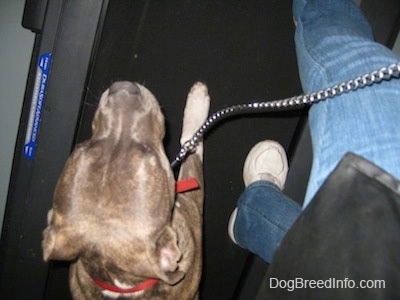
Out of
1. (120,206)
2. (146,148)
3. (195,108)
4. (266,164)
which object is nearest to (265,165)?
(266,164)

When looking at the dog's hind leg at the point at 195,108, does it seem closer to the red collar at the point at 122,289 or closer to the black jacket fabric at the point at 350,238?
the red collar at the point at 122,289

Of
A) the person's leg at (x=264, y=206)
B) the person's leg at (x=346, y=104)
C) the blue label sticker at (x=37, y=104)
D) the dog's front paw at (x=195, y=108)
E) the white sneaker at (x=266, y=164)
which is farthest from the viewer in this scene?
the white sneaker at (x=266, y=164)

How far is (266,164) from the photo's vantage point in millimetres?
2232

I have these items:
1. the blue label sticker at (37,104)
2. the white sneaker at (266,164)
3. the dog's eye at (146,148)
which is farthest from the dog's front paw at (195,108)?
the blue label sticker at (37,104)

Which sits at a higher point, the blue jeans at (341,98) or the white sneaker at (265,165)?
the blue jeans at (341,98)

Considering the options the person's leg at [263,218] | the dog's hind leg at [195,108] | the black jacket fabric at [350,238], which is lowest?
the person's leg at [263,218]

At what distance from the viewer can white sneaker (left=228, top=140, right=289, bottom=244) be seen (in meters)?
2.23

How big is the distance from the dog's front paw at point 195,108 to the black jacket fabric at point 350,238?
45.2 inches

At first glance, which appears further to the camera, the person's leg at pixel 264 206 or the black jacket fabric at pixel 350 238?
the person's leg at pixel 264 206

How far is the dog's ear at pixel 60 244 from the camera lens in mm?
1411

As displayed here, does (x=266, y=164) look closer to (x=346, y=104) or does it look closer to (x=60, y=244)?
(x=346, y=104)

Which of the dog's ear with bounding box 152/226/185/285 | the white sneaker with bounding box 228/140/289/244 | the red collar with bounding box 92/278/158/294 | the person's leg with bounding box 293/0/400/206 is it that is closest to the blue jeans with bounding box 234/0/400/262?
the person's leg with bounding box 293/0/400/206

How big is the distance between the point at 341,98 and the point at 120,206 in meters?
0.85

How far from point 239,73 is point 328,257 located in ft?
4.58
